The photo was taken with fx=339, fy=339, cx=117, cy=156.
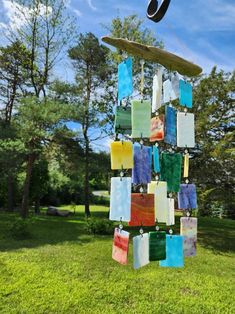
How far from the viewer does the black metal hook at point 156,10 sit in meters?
1.13

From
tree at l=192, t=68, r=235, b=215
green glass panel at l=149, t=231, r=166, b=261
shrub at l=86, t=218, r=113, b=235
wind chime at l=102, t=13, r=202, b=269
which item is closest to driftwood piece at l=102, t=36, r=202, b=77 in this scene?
wind chime at l=102, t=13, r=202, b=269

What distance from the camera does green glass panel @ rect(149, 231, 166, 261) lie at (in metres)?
1.49

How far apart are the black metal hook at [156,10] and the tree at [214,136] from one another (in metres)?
5.98

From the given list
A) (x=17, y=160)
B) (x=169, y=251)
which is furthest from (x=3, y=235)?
(x=169, y=251)

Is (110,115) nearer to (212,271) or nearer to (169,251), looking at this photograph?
(212,271)

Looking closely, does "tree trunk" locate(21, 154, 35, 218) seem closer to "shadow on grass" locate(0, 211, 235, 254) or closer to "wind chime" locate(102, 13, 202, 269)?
"shadow on grass" locate(0, 211, 235, 254)

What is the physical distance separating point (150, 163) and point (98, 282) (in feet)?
12.9

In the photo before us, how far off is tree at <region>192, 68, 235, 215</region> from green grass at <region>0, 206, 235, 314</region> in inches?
62.7

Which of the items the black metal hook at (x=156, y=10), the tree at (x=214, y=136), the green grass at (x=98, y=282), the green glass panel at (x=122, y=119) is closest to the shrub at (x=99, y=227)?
the green grass at (x=98, y=282)

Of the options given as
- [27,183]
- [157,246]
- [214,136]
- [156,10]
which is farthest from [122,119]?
[27,183]

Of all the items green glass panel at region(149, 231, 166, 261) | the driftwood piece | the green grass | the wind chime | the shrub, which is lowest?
the green grass

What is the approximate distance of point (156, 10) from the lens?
1.17 m

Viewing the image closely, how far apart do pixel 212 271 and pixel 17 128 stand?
6303 mm

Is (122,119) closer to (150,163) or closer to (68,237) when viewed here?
(150,163)
